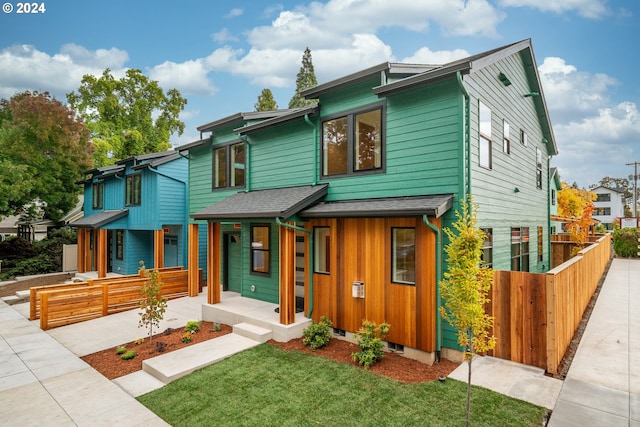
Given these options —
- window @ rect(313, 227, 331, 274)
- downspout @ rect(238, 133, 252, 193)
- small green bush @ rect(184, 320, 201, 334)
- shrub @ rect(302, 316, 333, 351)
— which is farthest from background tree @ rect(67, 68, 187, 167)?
shrub @ rect(302, 316, 333, 351)

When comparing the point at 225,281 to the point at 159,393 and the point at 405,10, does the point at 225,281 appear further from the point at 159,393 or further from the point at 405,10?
the point at 405,10

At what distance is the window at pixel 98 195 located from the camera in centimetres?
1841

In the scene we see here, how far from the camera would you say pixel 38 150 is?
19.6m

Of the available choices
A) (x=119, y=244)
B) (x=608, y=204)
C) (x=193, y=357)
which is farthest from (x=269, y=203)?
(x=608, y=204)

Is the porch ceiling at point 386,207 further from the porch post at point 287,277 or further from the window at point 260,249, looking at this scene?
the window at point 260,249

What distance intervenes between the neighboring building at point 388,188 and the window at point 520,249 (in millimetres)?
51

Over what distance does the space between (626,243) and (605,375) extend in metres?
18.9

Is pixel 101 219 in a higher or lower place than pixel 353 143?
lower

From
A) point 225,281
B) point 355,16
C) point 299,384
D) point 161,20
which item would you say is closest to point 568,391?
point 299,384

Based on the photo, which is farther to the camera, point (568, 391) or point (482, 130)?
point (482, 130)

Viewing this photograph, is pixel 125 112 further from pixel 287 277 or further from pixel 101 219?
pixel 287 277

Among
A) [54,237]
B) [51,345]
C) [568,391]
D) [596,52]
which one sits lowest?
[51,345]

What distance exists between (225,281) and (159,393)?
7.06m

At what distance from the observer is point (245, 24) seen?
21.2 m
